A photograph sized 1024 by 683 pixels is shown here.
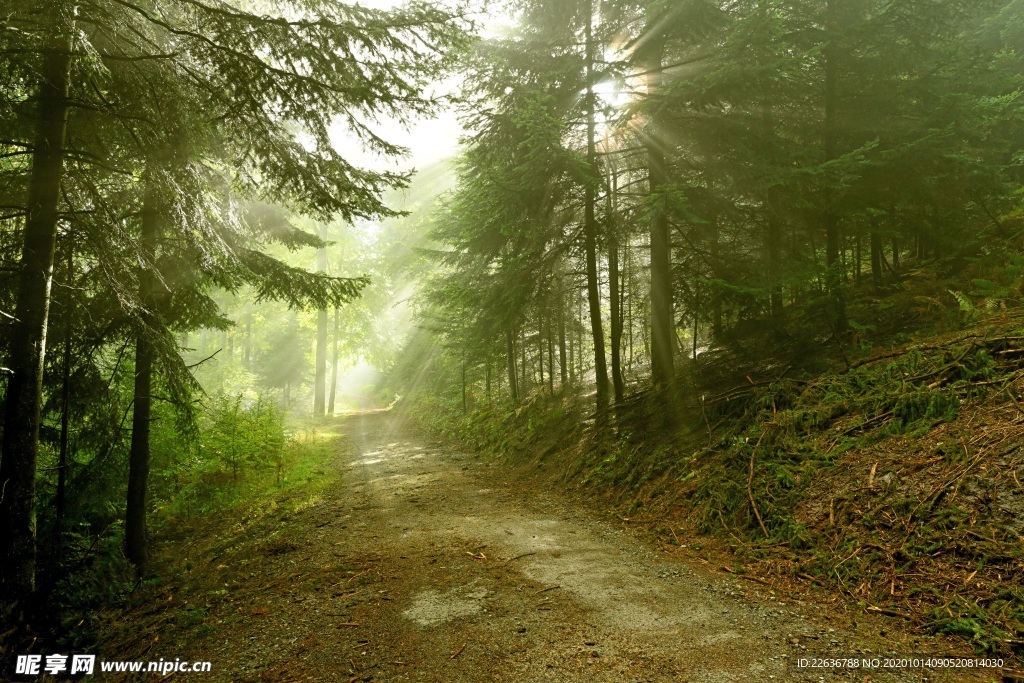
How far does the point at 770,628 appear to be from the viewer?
3699 mm

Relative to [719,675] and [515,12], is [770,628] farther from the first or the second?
[515,12]

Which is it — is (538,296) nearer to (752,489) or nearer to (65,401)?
(752,489)

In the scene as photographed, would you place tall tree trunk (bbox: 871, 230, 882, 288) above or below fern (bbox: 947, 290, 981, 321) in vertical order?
above

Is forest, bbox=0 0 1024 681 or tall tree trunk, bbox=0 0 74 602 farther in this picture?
tall tree trunk, bbox=0 0 74 602

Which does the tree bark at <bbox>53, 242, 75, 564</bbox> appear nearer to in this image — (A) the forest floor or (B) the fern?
(A) the forest floor

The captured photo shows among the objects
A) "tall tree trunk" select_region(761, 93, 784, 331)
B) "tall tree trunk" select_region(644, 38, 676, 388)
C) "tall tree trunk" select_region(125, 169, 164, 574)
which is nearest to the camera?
"tall tree trunk" select_region(125, 169, 164, 574)

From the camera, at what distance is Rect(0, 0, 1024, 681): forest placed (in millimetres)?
4480

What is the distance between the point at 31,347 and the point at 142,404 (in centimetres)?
212

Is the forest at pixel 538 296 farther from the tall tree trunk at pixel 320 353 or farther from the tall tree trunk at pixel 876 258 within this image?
the tall tree trunk at pixel 320 353

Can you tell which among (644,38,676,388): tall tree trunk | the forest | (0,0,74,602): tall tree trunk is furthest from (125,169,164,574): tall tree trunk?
(644,38,676,388): tall tree trunk

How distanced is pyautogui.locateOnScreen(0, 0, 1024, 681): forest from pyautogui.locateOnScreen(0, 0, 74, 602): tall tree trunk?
0.03 m

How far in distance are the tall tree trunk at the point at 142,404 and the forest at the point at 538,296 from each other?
42mm

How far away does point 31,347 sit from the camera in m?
4.85

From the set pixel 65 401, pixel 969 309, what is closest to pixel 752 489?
pixel 969 309
